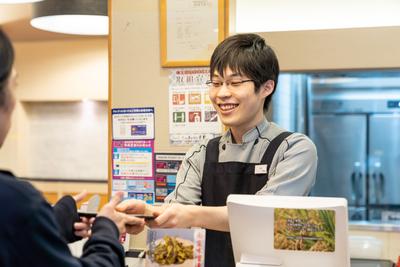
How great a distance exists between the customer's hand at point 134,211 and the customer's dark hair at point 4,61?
1.51 feet

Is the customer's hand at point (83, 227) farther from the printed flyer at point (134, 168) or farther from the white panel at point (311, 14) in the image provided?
the white panel at point (311, 14)

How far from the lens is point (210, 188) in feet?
5.61

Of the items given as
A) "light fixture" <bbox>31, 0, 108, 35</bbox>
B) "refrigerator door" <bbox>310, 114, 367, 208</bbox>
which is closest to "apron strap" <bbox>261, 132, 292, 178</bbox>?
"light fixture" <bbox>31, 0, 108, 35</bbox>

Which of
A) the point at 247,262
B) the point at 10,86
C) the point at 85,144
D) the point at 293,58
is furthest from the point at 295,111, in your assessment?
the point at 10,86

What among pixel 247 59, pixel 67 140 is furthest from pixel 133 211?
pixel 67 140

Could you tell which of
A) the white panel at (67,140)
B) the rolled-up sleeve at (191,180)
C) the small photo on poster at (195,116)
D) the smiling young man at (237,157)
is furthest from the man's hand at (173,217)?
the white panel at (67,140)

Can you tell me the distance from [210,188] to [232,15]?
3.16 feet

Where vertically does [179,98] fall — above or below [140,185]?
above

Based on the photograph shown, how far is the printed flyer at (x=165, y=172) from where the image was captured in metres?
2.28

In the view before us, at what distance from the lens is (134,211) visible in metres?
1.37

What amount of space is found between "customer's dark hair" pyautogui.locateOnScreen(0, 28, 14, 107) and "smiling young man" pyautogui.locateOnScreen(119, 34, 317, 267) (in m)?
0.71

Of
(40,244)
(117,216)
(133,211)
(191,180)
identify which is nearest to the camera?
(40,244)

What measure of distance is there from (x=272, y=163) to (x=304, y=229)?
375mm

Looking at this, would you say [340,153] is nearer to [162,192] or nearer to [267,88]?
[162,192]
